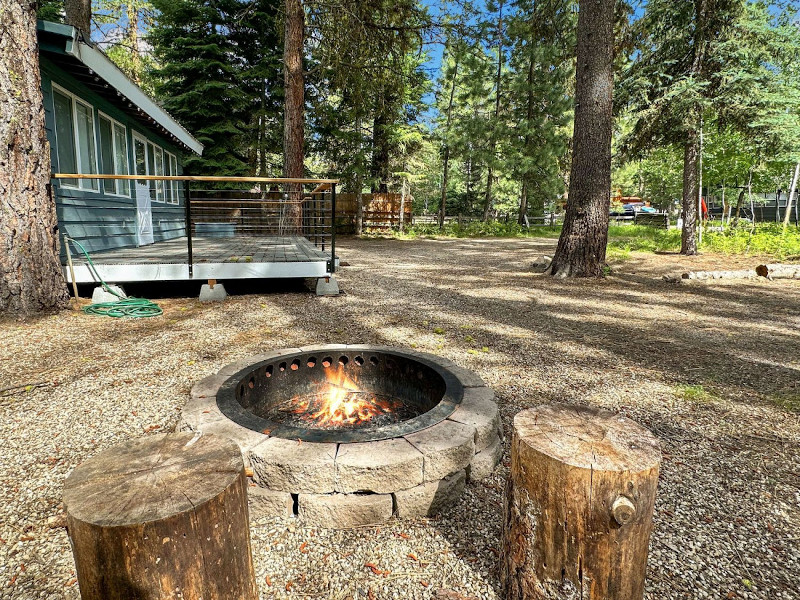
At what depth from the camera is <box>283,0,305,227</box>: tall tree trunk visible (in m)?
11.1

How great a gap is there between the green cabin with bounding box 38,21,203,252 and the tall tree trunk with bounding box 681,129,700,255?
1216 centimetres

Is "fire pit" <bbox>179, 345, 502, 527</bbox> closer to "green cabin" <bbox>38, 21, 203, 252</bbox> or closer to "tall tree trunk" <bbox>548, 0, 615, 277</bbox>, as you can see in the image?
"green cabin" <bbox>38, 21, 203, 252</bbox>

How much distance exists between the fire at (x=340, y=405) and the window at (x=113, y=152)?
24.8 feet

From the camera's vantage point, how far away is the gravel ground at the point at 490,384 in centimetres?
170

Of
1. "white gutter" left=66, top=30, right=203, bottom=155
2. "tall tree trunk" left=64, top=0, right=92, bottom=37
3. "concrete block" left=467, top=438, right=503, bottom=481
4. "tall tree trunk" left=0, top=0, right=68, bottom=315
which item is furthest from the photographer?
"tall tree trunk" left=64, top=0, right=92, bottom=37

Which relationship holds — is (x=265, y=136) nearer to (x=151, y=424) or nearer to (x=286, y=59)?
(x=286, y=59)

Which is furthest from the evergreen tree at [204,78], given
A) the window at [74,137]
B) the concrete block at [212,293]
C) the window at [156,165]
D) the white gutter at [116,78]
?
the concrete block at [212,293]

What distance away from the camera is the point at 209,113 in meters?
16.4

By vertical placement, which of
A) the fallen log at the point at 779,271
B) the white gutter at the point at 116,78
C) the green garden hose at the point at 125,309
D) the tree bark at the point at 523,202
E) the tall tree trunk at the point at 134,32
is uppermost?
the tall tree trunk at the point at 134,32

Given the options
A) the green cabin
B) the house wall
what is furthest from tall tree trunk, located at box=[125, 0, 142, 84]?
the house wall

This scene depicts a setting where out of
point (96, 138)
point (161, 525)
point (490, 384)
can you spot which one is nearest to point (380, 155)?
point (96, 138)

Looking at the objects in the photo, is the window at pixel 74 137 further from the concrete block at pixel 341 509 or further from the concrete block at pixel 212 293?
the concrete block at pixel 341 509

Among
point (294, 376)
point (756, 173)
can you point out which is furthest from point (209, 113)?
point (756, 173)

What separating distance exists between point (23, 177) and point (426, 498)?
209 inches
